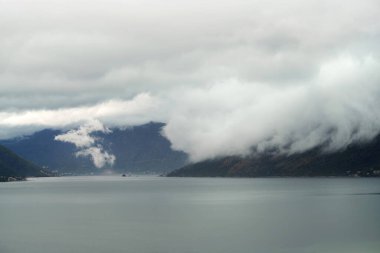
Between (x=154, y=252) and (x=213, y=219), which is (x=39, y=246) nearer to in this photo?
(x=154, y=252)

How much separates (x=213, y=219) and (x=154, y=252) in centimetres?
5487

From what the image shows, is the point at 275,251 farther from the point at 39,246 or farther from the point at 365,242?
the point at 39,246

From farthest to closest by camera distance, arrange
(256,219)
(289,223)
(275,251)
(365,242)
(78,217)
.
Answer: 1. (78,217)
2. (256,219)
3. (289,223)
4. (365,242)
5. (275,251)

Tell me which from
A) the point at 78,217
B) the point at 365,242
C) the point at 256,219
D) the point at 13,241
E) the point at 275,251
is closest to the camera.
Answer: the point at 275,251

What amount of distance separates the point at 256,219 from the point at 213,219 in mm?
12042

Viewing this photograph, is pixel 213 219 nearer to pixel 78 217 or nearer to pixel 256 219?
pixel 256 219

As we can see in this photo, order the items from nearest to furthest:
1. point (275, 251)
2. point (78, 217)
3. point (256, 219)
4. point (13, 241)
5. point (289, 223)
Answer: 1. point (275, 251)
2. point (13, 241)
3. point (289, 223)
4. point (256, 219)
5. point (78, 217)

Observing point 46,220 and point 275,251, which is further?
point 46,220

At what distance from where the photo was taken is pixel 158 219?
499 ft

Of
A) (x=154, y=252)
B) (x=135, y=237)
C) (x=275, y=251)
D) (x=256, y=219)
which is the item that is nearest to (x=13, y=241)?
(x=135, y=237)

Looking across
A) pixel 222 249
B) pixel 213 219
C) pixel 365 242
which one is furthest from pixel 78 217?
pixel 365 242

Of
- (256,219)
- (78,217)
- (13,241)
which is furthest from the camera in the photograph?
(78,217)

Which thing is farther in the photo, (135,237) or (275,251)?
(135,237)

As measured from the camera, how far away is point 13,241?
11088 centimetres
